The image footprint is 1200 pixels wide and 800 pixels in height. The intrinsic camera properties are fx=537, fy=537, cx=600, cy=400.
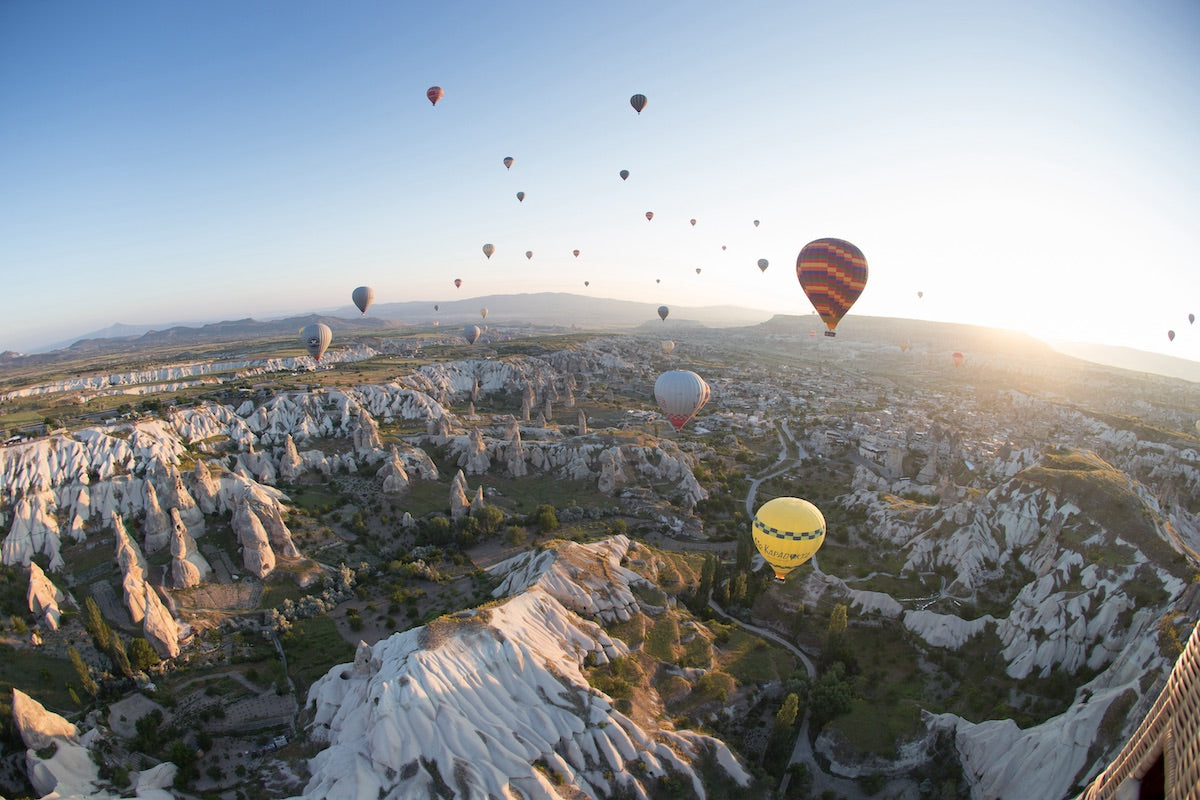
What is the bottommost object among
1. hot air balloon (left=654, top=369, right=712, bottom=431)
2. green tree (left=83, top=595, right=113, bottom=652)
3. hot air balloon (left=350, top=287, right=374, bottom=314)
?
green tree (left=83, top=595, right=113, bottom=652)

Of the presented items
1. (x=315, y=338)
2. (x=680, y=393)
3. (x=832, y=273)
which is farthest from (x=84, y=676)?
(x=315, y=338)

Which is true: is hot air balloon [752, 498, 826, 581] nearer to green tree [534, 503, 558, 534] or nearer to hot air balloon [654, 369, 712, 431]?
hot air balloon [654, 369, 712, 431]

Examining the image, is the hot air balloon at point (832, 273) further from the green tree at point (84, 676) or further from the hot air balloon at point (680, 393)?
the green tree at point (84, 676)

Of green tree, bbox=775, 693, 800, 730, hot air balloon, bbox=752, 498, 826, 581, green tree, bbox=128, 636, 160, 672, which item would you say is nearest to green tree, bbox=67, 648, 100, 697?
green tree, bbox=128, 636, 160, 672

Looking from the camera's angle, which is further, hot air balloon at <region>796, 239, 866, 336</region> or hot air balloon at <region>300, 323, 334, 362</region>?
hot air balloon at <region>300, 323, 334, 362</region>

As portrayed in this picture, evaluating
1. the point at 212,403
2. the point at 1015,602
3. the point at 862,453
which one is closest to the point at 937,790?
the point at 1015,602

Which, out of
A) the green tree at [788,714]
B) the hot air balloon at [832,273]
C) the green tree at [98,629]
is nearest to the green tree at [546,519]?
the green tree at [788,714]

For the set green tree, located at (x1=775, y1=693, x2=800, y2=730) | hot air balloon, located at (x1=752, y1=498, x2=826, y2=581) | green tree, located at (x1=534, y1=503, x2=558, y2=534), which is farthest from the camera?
green tree, located at (x1=534, y1=503, x2=558, y2=534)
